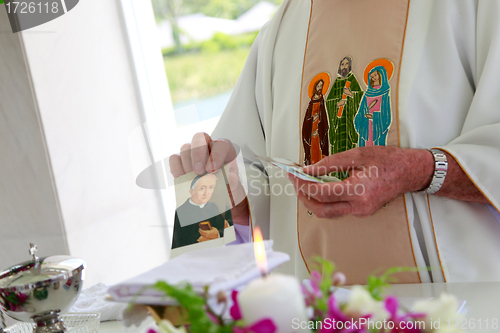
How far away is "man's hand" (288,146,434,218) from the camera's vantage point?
86 centimetres

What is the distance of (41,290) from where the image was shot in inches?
29.1

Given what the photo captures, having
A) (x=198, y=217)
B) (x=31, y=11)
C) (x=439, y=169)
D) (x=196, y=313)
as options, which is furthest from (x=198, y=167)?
(x=31, y=11)

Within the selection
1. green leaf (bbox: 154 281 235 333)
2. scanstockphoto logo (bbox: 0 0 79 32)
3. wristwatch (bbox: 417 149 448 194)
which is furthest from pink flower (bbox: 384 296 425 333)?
scanstockphoto logo (bbox: 0 0 79 32)

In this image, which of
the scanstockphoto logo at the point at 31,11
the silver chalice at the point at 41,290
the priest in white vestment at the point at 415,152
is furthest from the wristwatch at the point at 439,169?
the scanstockphoto logo at the point at 31,11

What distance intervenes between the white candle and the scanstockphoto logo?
206 centimetres

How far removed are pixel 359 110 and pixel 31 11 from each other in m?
1.74

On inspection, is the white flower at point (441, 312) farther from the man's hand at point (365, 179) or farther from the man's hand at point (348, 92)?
the man's hand at point (348, 92)

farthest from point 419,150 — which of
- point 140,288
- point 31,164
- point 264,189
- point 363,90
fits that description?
point 31,164

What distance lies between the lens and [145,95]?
2746 mm

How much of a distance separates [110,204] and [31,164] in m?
0.51

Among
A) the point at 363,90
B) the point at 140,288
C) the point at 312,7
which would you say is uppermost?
the point at 312,7

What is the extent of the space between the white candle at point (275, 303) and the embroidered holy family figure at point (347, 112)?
73 cm

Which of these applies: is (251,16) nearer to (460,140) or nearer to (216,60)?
(216,60)

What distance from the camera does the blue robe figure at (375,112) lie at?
1023 mm
